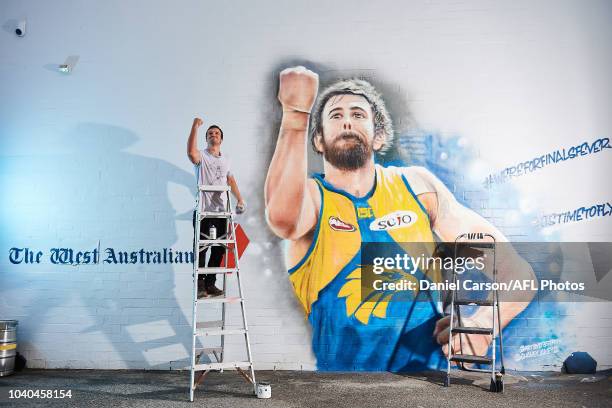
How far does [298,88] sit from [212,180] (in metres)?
1.37

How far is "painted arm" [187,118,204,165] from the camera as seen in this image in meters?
5.94

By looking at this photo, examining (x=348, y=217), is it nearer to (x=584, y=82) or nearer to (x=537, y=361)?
(x=537, y=361)

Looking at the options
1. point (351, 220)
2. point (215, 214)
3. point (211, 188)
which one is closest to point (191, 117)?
point (211, 188)

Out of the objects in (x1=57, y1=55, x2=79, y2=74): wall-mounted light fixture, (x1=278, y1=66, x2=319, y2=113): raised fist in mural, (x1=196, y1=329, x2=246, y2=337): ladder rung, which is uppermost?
(x1=57, y1=55, x2=79, y2=74): wall-mounted light fixture

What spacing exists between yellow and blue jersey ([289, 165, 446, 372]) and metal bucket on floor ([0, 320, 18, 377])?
2.90m

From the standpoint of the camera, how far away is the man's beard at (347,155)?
6.08m

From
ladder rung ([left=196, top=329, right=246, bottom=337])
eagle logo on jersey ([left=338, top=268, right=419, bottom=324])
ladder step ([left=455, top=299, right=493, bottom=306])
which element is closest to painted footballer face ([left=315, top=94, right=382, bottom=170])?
eagle logo on jersey ([left=338, top=268, right=419, bottom=324])

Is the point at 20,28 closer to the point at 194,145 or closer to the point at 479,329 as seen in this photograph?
the point at 194,145

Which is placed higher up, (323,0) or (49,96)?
(323,0)

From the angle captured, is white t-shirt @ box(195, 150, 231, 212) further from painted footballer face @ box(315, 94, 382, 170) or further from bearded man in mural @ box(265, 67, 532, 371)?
painted footballer face @ box(315, 94, 382, 170)

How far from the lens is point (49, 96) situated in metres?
6.26

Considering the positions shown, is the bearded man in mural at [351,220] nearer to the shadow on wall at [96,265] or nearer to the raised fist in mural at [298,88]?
the raised fist in mural at [298,88]

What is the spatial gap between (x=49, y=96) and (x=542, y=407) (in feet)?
18.8

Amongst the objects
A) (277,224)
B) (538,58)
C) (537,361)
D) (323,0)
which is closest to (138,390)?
(277,224)
